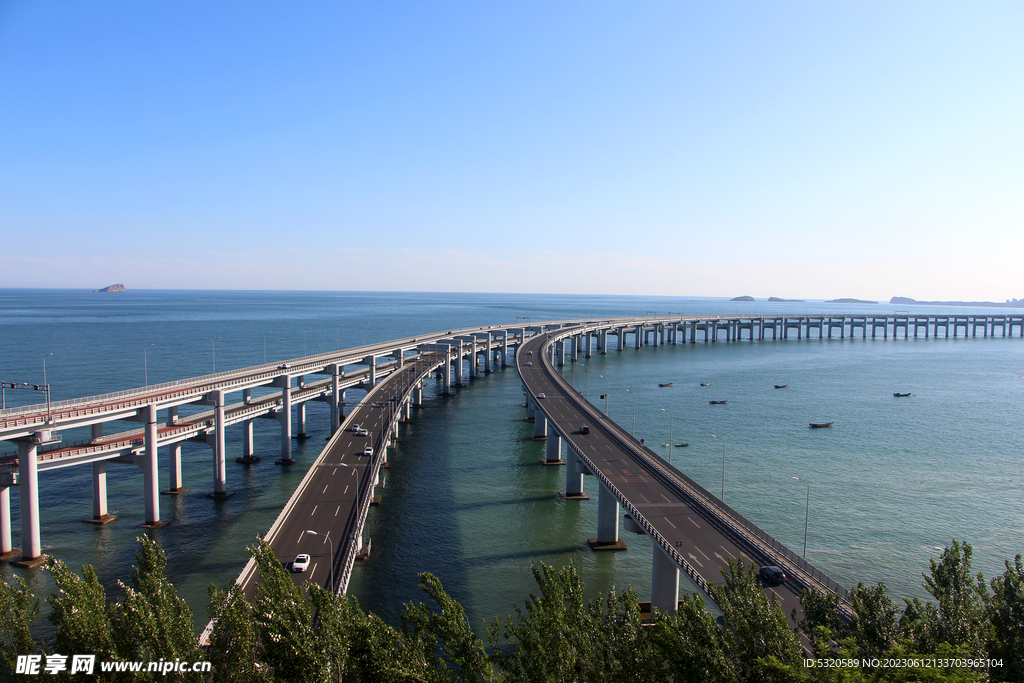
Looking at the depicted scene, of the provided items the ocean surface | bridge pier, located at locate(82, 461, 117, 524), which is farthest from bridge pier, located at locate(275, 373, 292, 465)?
bridge pier, located at locate(82, 461, 117, 524)

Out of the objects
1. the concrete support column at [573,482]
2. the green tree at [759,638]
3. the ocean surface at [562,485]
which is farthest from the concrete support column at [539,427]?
the green tree at [759,638]

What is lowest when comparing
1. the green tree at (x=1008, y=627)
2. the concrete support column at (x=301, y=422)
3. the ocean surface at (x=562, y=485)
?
the ocean surface at (x=562, y=485)

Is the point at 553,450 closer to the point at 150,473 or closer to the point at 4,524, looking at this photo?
the point at 150,473

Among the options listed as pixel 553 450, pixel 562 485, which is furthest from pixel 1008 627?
pixel 553 450

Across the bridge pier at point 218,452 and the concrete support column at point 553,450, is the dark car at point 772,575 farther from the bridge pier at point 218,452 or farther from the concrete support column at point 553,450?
the bridge pier at point 218,452

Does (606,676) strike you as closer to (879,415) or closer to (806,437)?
(806,437)

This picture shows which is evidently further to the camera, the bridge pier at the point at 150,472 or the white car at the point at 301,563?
the bridge pier at the point at 150,472
